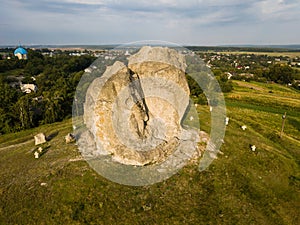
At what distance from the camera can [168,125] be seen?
70.0 ft

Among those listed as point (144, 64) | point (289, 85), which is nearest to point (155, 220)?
point (144, 64)

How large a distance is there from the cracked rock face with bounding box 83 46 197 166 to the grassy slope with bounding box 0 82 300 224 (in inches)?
99.2

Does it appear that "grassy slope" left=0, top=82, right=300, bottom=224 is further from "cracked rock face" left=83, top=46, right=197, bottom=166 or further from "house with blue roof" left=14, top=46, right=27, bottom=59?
"house with blue roof" left=14, top=46, right=27, bottom=59

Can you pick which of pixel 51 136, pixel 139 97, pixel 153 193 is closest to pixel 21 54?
pixel 51 136

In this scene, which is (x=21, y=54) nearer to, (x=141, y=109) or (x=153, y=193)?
(x=141, y=109)

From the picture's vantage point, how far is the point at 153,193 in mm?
16141

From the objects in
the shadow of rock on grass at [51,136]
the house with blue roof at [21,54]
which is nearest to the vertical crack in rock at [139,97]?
the shadow of rock on grass at [51,136]

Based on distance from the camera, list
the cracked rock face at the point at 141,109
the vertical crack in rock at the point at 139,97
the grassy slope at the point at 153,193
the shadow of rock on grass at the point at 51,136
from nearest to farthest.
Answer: the grassy slope at the point at 153,193 → the cracked rock face at the point at 141,109 → the vertical crack in rock at the point at 139,97 → the shadow of rock on grass at the point at 51,136

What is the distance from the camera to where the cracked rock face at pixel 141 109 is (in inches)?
739

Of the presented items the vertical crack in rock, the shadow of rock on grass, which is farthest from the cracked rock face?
the shadow of rock on grass

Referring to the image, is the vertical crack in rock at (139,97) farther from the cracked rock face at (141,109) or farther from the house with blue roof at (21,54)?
the house with blue roof at (21,54)

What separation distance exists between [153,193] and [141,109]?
7.07m

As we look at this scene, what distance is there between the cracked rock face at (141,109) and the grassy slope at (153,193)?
2.52m

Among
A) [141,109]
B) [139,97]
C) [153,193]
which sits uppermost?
[139,97]
